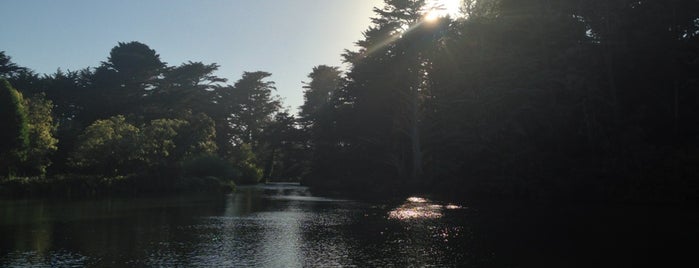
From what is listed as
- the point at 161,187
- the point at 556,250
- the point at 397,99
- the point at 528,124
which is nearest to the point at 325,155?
the point at 397,99

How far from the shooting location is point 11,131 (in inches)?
1860

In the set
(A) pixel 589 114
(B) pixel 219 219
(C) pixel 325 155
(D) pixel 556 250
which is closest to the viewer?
(D) pixel 556 250

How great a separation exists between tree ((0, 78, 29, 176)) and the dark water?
10432 millimetres

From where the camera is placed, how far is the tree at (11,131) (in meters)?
47.0

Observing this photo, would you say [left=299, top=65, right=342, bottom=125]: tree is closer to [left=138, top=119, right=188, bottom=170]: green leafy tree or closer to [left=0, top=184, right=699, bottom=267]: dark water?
[left=138, top=119, right=188, bottom=170]: green leafy tree

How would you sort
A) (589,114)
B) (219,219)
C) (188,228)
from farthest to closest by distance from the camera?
1. (589,114)
2. (219,219)
3. (188,228)

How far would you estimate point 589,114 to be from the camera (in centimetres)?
4856

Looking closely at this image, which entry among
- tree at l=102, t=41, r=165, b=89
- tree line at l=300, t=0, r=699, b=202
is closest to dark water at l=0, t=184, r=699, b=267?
tree line at l=300, t=0, r=699, b=202

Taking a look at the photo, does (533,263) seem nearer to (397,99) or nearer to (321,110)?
(397,99)

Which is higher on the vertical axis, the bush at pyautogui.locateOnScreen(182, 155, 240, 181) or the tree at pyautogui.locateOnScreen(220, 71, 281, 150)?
the tree at pyautogui.locateOnScreen(220, 71, 281, 150)

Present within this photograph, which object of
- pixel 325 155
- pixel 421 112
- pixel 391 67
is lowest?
pixel 325 155

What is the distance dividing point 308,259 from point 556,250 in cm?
1023

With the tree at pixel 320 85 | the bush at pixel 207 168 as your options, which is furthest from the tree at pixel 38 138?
the tree at pixel 320 85

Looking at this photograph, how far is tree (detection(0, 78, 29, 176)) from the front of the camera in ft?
154
